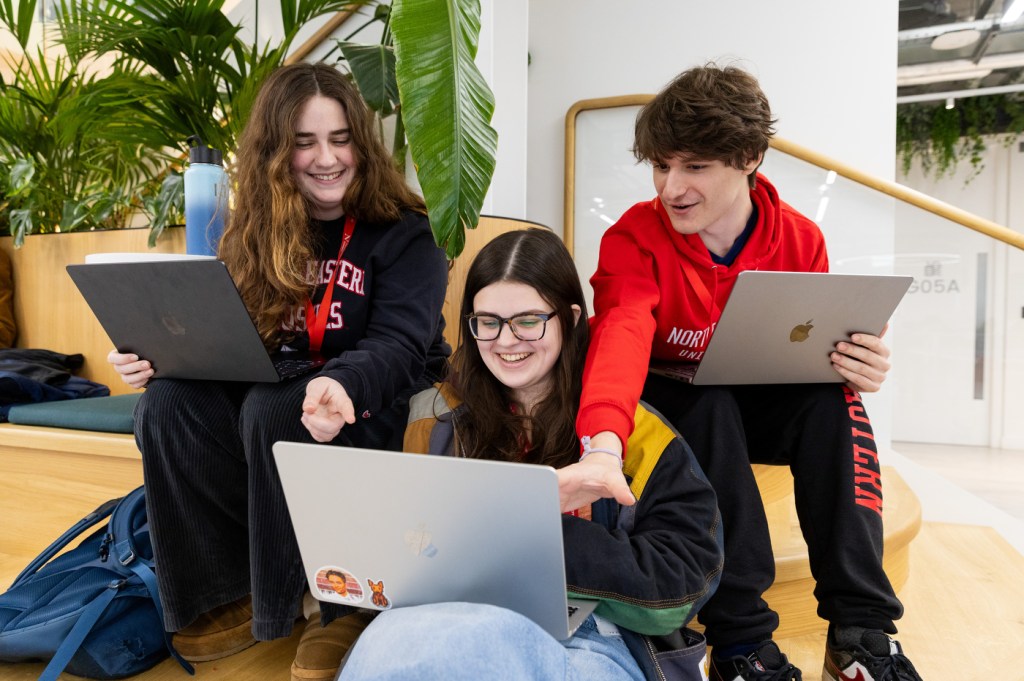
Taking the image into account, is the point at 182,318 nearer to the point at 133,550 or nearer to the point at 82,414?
the point at 133,550

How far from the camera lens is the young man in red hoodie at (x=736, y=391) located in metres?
0.96

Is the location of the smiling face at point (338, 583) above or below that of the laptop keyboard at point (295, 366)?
below

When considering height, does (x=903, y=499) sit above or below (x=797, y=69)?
below

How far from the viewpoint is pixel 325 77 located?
1.21 metres

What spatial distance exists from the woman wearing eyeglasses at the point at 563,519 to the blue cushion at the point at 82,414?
2.93 feet

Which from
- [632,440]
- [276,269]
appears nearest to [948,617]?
[632,440]

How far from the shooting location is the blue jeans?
1.84 feet

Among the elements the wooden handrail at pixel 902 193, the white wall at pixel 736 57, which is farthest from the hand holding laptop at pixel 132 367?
the white wall at pixel 736 57

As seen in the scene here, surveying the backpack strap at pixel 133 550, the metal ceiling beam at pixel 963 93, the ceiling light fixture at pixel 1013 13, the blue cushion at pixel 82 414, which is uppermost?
the ceiling light fixture at pixel 1013 13

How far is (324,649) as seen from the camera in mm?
975

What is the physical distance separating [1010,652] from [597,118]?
2.09 m

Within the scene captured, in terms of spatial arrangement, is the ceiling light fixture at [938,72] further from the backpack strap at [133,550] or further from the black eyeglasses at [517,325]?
the backpack strap at [133,550]

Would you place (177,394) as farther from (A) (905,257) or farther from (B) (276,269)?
(A) (905,257)

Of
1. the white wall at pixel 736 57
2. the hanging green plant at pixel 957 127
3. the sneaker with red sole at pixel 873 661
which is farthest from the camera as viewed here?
the hanging green plant at pixel 957 127
